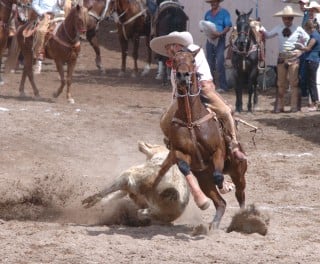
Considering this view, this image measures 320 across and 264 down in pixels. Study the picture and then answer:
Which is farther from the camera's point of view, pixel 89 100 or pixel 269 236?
pixel 89 100

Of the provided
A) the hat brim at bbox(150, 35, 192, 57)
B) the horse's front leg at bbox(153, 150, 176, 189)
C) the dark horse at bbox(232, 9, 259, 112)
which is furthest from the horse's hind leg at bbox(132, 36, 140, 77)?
the horse's front leg at bbox(153, 150, 176, 189)

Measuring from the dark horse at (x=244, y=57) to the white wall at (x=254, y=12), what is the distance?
11.1ft

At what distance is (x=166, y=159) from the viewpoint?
9133 mm

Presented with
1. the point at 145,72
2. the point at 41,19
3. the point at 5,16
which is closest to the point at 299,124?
the point at 41,19

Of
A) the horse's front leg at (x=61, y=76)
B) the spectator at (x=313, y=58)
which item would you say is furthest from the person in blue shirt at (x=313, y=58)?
the horse's front leg at (x=61, y=76)

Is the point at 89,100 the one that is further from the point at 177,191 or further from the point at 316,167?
the point at 177,191

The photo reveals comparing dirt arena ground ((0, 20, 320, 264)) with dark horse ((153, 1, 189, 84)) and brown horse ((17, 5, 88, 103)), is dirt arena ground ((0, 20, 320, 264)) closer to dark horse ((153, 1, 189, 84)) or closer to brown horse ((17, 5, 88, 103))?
brown horse ((17, 5, 88, 103))

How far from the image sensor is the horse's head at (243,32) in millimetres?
17609

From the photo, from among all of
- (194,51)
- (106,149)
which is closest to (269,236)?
(194,51)

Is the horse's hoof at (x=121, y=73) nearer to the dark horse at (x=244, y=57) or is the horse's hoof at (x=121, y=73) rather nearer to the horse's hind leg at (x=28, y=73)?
the horse's hind leg at (x=28, y=73)

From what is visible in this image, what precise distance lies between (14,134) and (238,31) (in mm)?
5131

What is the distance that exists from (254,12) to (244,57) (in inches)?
225

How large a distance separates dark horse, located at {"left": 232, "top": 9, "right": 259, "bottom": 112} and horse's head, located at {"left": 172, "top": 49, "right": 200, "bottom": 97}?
8881mm

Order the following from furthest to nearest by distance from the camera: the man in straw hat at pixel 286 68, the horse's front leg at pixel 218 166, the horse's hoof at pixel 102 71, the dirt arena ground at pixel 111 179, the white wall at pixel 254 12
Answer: the horse's hoof at pixel 102 71
the white wall at pixel 254 12
the man in straw hat at pixel 286 68
the horse's front leg at pixel 218 166
the dirt arena ground at pixel 111 179
